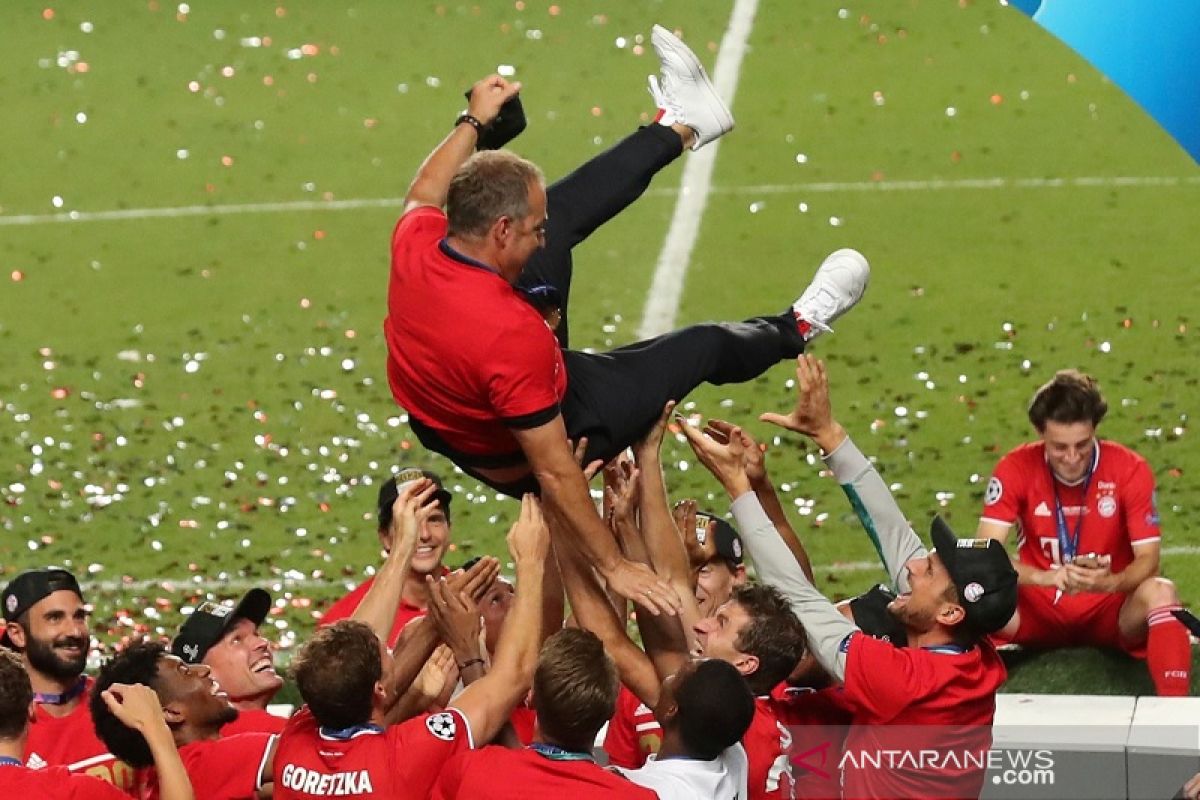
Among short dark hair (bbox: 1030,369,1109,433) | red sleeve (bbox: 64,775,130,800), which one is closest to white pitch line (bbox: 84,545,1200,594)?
short dark hair (bbox: 1030,369,1109,433)

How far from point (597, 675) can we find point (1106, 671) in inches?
140

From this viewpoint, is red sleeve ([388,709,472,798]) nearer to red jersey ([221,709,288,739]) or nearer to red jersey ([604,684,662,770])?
red jersey ([604,684,662,770])

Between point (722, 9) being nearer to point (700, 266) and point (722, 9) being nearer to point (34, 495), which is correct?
point (700, 266)

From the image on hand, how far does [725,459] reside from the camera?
610cm

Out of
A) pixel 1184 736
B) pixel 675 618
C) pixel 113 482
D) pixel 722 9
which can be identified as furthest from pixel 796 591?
pixel 722 9

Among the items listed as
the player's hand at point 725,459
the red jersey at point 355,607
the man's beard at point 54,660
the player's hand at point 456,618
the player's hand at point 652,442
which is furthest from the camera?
the red jersey at point 355,607

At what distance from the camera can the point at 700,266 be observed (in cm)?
1418

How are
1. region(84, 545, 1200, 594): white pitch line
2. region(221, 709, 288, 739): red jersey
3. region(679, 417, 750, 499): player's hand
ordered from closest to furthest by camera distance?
region(679, 417, 750, 499): player's hand < region(221, 709, 288, 739): red jersey < region(84, 545, 1200, 594): white pitch line

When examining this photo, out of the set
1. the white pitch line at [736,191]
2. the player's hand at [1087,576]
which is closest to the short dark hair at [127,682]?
the player's hand at [1087,576]

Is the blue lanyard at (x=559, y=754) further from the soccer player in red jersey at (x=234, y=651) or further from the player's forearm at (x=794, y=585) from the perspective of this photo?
the soccer player in red jersey at (x=234, y=651)

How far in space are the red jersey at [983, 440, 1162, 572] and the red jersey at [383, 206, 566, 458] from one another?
253 cm

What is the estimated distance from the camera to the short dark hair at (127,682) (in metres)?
5.73

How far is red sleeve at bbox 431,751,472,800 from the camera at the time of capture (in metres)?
5.25

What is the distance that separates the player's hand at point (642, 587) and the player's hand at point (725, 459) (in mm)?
333
